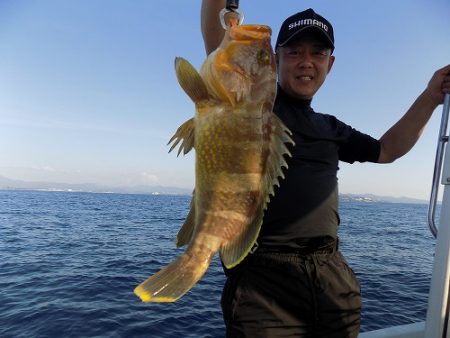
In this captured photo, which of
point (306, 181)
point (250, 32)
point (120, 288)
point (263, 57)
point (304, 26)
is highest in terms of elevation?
point (304, 26)

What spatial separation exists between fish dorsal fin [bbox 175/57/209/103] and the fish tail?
0.94 metres

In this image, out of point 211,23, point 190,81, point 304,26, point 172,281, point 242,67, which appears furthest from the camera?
point 304,26

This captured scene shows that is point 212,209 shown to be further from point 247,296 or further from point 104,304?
point 104,304

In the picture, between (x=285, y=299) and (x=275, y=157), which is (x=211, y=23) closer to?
(x=275, y=157)

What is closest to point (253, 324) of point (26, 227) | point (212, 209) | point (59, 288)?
point (212, 209)

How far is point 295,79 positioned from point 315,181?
95cm

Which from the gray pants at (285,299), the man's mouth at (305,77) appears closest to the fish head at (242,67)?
the man's mouth at (305,77)

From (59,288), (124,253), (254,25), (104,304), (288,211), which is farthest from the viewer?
(124,253)

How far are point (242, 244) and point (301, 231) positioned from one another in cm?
90

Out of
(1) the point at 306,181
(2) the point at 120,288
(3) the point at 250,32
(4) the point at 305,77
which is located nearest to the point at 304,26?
(4) the point at 305,77

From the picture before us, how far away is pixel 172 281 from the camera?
1890 mm

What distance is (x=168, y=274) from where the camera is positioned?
6.27 feet

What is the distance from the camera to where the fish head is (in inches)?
82.7

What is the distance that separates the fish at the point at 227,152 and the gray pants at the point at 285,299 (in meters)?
0.72
